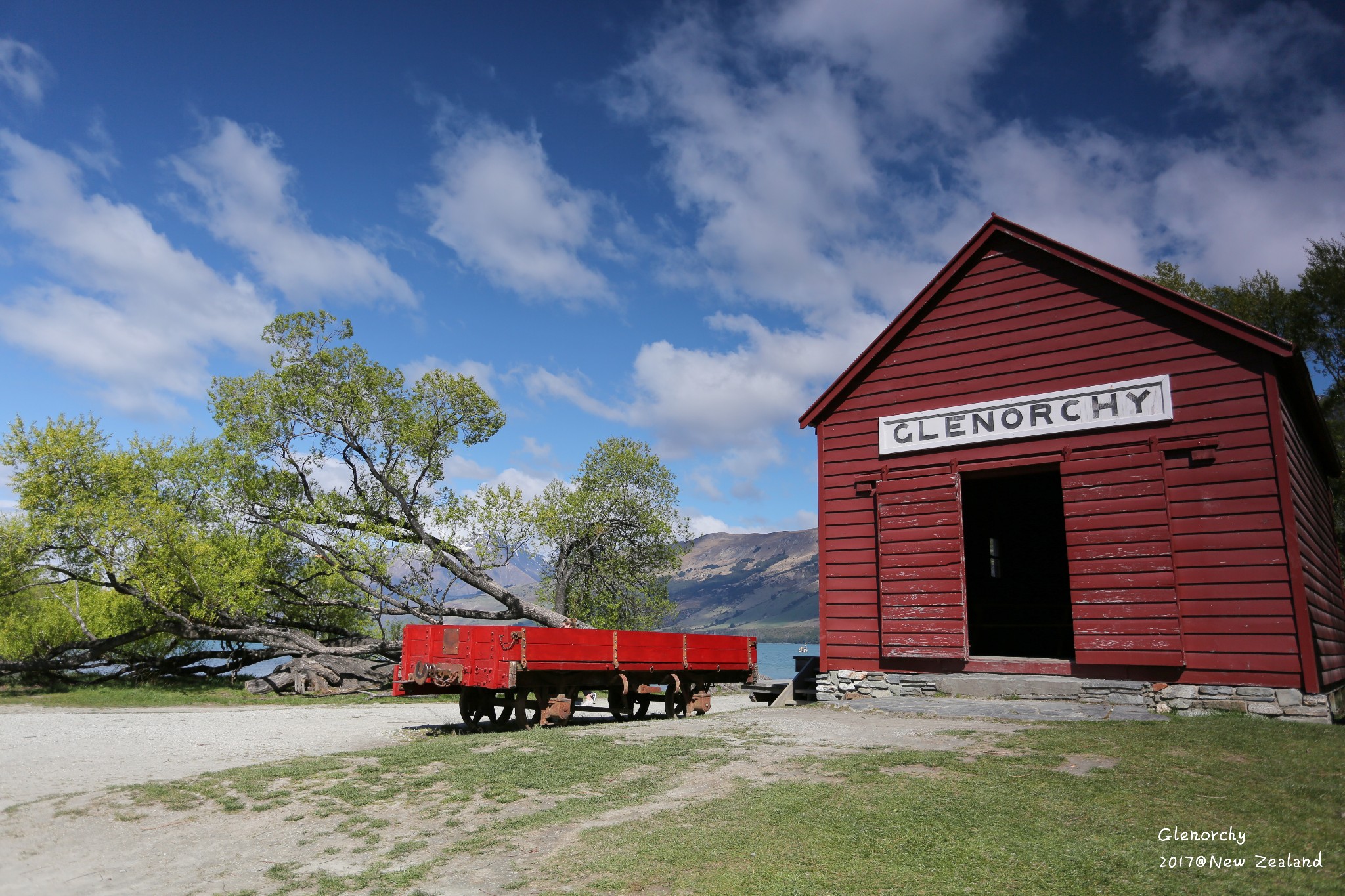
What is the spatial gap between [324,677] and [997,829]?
77.3 ft

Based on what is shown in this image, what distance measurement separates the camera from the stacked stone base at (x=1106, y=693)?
1162cm

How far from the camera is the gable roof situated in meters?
12.5

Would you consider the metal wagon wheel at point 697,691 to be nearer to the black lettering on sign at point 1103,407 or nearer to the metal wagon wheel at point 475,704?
the metal wagon wheel at point 475,704

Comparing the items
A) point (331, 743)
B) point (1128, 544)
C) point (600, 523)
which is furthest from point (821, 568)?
point (600, 523)

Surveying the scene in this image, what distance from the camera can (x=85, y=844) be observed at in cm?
695

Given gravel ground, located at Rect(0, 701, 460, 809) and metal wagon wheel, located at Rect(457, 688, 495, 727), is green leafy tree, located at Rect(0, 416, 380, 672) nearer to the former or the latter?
gravel ground, located at Rect(0, 701, 460, 809)

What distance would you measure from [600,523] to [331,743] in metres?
20.8

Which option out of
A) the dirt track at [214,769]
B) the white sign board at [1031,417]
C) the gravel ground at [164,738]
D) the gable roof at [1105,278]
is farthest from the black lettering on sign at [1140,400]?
the gravel ground at [164,738]

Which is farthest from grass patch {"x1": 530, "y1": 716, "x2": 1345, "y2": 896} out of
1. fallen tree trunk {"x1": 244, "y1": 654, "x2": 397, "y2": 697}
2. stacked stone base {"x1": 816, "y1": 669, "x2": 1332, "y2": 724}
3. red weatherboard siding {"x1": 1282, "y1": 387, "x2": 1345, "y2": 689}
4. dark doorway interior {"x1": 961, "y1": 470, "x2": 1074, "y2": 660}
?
fallen tree trunk {"x1": 244, "y1": 654, "x2": 397, "y2": 697}

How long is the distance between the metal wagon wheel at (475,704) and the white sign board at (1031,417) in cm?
889

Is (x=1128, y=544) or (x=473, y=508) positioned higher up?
(x=473, y=508)

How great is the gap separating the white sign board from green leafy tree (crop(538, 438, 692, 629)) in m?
19.3

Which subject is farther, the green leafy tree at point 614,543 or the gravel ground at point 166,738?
the green leafy tree at point 614,543

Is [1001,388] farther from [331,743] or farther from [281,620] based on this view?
[281,620]
